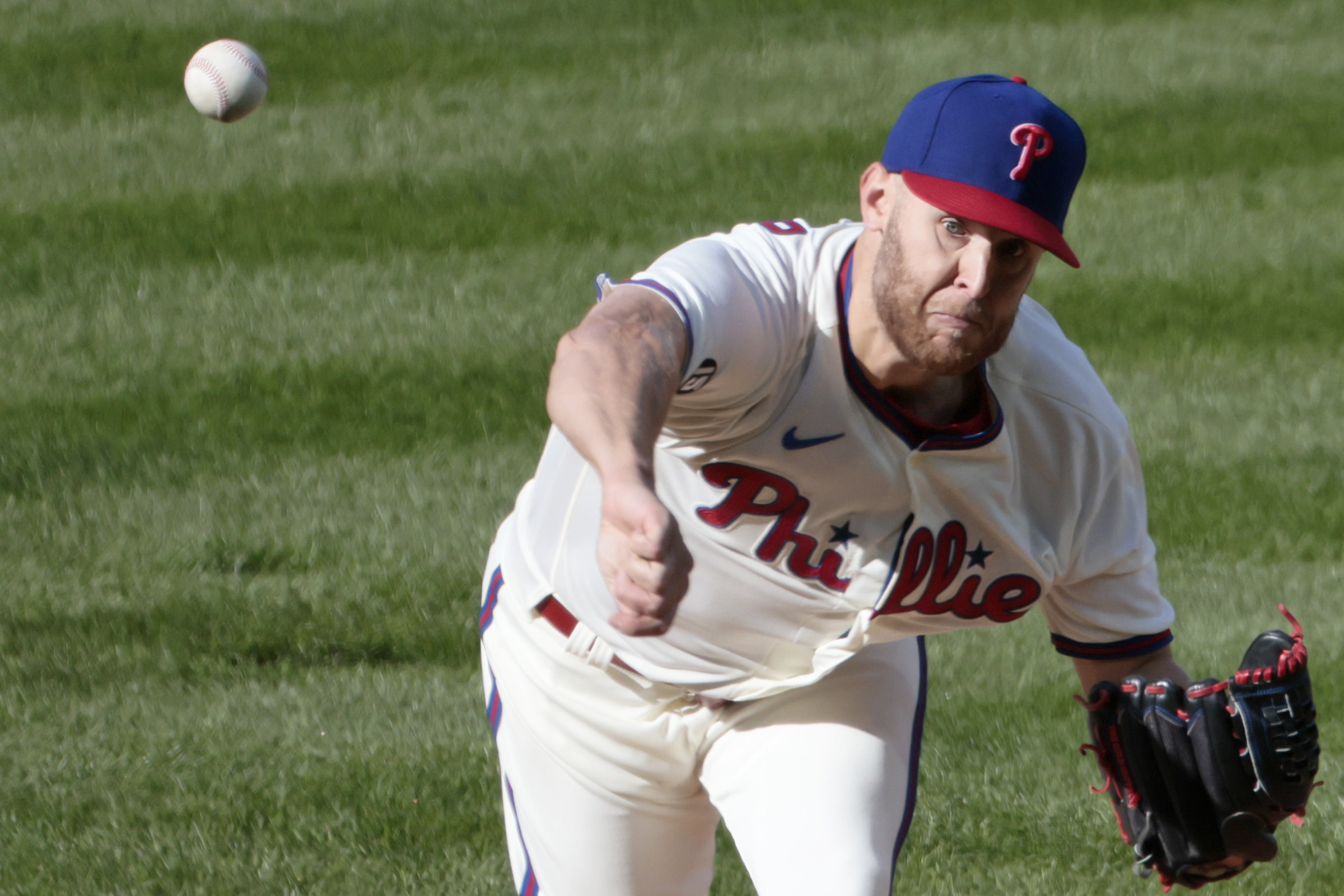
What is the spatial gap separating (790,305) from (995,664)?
297 centimetres

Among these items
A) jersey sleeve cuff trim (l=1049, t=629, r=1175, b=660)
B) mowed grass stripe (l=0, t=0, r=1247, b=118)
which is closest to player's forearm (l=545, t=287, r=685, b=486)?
jersey sleeve cuff trim (l=1049, t=629, r=1175, b=660)

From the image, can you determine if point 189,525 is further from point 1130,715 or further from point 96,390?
point 1130,715

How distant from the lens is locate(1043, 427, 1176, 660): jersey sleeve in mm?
3246

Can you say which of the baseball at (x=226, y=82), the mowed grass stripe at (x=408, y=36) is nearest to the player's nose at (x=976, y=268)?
the baseball at (x=226, y=82)

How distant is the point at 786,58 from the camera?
35.0 ft

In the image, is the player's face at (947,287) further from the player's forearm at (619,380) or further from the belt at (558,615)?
the belt at (558,615)

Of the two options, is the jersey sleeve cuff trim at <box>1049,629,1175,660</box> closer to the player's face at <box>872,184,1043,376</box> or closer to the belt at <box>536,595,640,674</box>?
the player's face at <box>872,184,1043,376</box>

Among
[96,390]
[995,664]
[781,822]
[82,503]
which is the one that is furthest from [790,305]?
[96,390]

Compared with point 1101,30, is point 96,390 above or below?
below

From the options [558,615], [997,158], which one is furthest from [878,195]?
[558,615]

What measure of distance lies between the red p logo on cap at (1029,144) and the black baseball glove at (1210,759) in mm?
1164

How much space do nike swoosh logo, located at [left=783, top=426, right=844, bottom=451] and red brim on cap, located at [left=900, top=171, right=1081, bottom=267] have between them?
17.7 inches

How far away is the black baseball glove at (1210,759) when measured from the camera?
3375mm

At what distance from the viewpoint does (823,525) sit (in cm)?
315
